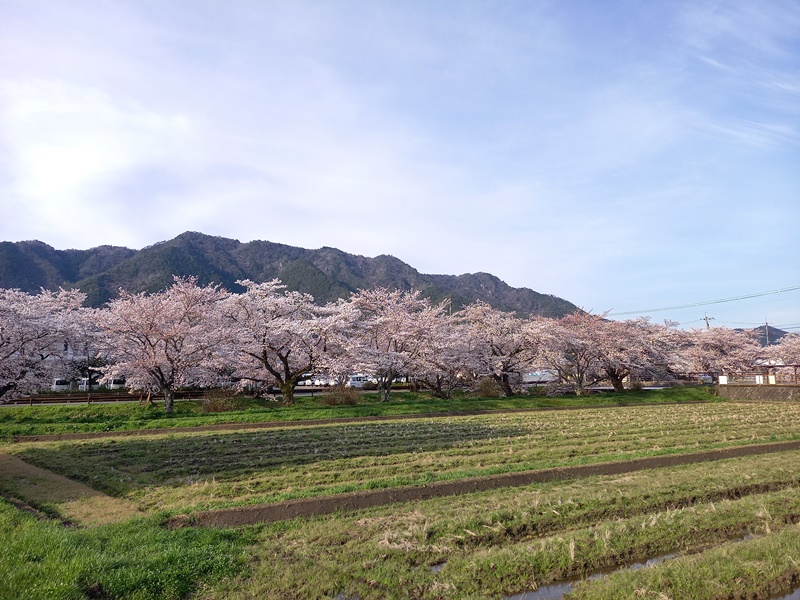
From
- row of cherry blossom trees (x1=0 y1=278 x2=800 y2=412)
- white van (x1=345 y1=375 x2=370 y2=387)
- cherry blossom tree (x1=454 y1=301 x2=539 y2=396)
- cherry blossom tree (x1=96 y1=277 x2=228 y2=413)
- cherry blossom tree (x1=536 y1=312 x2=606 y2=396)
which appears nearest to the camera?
cherry blossom tree (x1=96 y1=277 x2=228 y2=413)

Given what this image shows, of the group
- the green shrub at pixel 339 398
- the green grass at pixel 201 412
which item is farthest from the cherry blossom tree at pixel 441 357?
the green shrub at pixel 339 398

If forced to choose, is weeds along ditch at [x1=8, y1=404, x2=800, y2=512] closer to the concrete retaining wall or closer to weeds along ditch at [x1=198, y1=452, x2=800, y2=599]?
weeds along ditch at [x1=198, y1=452, x2=800, y2=599]

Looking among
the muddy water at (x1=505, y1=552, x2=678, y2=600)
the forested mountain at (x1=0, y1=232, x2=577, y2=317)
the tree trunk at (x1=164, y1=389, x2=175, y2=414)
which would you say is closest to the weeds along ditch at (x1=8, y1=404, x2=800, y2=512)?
the muddy water at (x1=505, y1=552, x2=678, y2=600)

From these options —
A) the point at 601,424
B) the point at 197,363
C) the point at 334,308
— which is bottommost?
the point at 601,424

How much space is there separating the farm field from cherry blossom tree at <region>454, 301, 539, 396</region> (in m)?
23.7

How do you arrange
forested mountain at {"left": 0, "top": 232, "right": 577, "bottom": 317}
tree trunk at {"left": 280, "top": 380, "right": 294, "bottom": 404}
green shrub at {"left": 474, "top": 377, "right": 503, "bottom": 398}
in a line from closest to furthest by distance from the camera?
tree trunk at {"left": 280, "top": 380, "right": 294, "bottom": 404} < green shrub at {"left": 474, "top": 377, "right": 503, "bottom": 398} < forested mountain at {"left": 0, "top": 232, "right": 577, "bottom": 317}

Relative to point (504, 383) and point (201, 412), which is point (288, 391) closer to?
point (201, 412)

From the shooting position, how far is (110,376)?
28.6 meters

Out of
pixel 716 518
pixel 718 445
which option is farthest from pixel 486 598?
pixel 718 445

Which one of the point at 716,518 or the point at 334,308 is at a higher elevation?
the point at 334,308

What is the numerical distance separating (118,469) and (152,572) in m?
8.70

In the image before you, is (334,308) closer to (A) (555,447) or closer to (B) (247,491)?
(A) (555,447)

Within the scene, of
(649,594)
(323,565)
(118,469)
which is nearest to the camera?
(649,594)

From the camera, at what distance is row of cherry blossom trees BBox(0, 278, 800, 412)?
2823 centimetres
